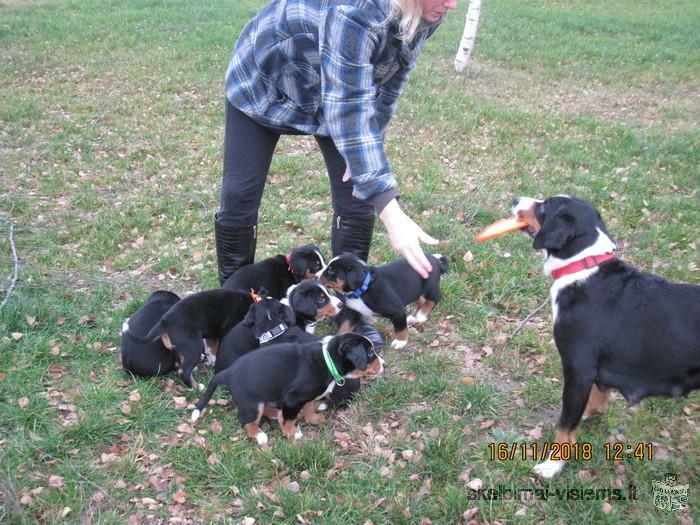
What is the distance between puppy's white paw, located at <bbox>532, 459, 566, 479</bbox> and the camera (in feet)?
11.1

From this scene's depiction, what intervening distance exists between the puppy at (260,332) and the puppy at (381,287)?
52cm

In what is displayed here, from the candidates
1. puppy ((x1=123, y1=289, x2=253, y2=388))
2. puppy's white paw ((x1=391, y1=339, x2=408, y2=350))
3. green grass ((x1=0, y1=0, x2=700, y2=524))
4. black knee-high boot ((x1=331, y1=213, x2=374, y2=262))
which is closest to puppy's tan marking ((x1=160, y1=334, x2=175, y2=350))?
puppy ((x1=123, y1=289, x2=253, y2=388))

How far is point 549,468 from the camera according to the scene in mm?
3400

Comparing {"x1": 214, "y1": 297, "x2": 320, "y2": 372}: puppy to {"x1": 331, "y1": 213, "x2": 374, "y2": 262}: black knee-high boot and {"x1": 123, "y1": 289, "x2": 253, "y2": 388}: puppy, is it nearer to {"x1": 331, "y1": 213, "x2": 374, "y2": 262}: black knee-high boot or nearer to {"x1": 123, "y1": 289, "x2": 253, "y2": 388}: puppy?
{"x1": 123, "y1": 289, "x2": 253, "y2": 388}: puppy

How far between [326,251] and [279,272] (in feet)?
3.19

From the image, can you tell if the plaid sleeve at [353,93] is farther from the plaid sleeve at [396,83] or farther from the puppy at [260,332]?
the puppy at [260,332]

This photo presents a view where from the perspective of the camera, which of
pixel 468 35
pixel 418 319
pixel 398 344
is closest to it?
pixel 398 344

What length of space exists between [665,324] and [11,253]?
5.79 meters

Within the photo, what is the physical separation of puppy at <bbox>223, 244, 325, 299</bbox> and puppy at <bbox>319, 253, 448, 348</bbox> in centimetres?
45

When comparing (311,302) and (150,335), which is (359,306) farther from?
(150,335)

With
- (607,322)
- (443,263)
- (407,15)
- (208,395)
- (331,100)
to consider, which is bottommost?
(208,395)

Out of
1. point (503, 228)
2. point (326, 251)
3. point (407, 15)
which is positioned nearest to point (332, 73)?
point (407, 15)

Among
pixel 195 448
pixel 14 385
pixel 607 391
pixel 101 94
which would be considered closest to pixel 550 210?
pixel 607 391

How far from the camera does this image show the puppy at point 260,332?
428 centimetres
